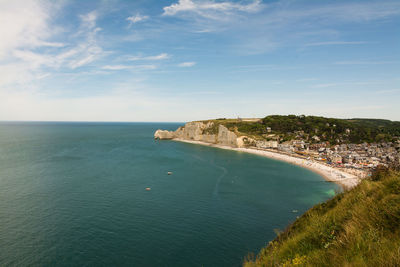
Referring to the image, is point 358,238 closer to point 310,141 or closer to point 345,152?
point 345,152

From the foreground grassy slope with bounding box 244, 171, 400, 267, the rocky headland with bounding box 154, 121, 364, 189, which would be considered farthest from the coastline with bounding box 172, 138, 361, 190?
the foreground grassy slope with bounding box 244, 171, 400, 267

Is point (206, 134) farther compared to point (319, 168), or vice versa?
point (206, 134)

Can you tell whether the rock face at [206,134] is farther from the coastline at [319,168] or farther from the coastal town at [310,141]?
the coastline at [319,168]

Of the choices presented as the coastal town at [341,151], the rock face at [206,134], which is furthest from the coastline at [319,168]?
the rock face at [206,134]

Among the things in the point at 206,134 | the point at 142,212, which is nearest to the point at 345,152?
the point at 206,134

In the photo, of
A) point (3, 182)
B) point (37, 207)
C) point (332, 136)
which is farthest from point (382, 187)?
point (332, 136)

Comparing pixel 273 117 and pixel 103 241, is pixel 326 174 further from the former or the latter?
pixel 273 117

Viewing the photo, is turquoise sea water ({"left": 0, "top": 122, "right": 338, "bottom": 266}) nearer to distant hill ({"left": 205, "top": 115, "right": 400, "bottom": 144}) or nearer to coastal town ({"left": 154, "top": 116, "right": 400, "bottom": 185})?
coastal town ({"left": 154, "top": 116, "right": 400, "bottom": 185})
